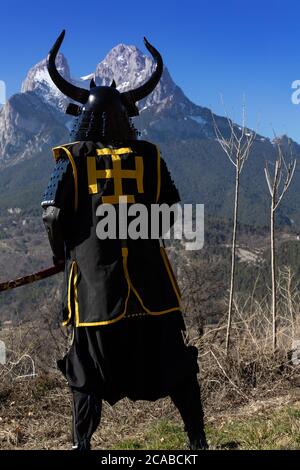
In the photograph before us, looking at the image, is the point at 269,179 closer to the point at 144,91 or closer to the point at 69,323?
the point at 144,91

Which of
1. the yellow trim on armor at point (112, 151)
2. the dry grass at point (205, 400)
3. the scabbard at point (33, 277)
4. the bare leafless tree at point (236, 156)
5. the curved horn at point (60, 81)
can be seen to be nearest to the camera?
the yellow trim on armor at point (112, 151)

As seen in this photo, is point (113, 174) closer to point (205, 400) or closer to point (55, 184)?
point (55, 184)

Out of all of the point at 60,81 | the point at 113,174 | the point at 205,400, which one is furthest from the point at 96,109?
the point at 205,400

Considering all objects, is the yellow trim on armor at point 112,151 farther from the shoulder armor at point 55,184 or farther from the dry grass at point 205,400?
the dry grass at point 205,400

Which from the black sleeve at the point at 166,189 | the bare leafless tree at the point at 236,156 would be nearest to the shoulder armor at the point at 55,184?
the black sleeve at the point at 166,189

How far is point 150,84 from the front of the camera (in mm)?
3410

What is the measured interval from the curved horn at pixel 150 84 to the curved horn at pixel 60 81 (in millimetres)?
257

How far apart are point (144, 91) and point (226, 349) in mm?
2932

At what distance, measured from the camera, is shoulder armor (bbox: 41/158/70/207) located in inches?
117

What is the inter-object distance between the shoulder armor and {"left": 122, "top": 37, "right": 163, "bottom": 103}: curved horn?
0.60m

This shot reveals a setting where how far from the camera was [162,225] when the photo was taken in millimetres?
3229

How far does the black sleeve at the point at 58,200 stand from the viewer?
2971mm

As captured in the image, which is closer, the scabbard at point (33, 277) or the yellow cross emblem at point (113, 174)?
the yellow cross emblem at point (113, 174)

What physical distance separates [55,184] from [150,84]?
2.93ft
